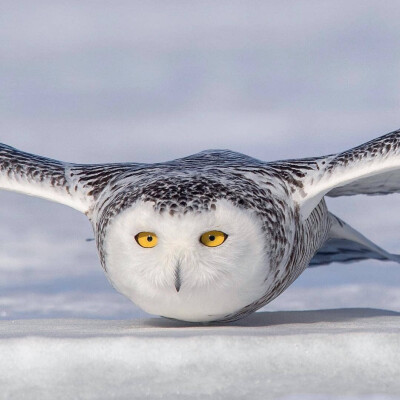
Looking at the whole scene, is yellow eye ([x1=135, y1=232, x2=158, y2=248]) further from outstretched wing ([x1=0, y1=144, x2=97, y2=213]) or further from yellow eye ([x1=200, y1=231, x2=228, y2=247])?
outstretched wing ([x1=0, y1=144, x2=97, y2=213])

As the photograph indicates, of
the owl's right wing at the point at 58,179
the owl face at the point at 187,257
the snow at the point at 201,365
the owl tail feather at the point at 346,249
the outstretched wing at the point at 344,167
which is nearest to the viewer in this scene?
the snow at the point at 201,365

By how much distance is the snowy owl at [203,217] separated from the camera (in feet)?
18.9

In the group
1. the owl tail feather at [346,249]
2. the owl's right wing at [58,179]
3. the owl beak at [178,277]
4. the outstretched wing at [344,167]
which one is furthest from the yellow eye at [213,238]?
the owl tail feather at [346,249]

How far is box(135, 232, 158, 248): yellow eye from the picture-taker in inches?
227

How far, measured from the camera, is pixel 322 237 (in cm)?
816

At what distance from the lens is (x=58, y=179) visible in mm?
7363

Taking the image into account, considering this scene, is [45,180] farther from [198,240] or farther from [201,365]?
[201,365]

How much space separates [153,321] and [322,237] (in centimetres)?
178

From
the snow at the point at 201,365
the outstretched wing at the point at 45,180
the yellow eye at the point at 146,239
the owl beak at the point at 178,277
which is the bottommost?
the snow at the point at 201,365

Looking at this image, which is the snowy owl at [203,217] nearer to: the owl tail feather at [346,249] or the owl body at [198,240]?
the owl body at [198,240]

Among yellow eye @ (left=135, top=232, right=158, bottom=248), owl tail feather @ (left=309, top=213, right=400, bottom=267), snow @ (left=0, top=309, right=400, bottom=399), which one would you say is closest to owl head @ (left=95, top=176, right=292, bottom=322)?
yellow eye @ (left=135, top=232, right=158, bottom=248)

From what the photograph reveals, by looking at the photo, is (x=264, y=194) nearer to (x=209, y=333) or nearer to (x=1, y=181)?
(x=209, y=333)

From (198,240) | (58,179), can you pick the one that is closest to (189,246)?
(198,240)

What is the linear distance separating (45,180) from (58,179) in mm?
117
